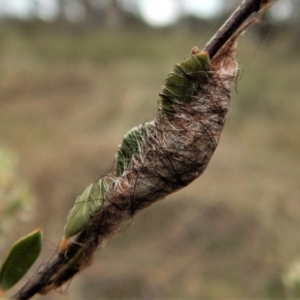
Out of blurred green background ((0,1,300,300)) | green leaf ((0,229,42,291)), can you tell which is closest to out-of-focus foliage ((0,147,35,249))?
blurred green background ((0,1,300,300))

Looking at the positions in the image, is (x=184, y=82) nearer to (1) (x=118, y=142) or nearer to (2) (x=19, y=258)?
(2) (x=19, y=258)

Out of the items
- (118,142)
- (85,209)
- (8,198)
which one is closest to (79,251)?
(85,209)

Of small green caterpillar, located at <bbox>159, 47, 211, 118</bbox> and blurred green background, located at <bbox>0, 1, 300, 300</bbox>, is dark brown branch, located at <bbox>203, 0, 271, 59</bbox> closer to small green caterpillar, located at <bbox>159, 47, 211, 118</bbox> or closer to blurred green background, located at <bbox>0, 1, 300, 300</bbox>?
small green caterpillar, located at <bbox>159, 47, 211, 118</bbox>

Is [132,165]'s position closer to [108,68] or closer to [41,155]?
[41,155]

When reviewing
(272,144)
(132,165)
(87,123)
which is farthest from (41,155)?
(132,165)

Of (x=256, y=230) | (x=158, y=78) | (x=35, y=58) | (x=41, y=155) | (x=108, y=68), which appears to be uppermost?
(x=35, y=58)
